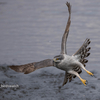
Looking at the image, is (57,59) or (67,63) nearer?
(57,59)

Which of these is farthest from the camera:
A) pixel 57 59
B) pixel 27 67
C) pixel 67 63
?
pixel 67 63

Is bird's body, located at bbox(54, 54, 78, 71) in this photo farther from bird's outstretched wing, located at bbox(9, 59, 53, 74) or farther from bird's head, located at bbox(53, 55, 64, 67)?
bird's outstretched wing, located at bbox(9, 59, 53, 74)

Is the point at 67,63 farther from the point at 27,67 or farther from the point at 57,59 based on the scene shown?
the point at 27,67

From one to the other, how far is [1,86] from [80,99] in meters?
1.87

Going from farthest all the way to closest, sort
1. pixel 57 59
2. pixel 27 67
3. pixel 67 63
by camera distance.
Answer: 1. pixel 67 63
2. pixel 57 59
3. pixel 27 67

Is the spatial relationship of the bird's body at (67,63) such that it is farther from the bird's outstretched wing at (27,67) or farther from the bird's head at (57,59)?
the bird's outstretched wing at (27,67)

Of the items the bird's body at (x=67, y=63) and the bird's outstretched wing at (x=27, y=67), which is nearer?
the bird's outstretched wing at (x=27, y=67)

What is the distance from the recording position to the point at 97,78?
5.48 meters

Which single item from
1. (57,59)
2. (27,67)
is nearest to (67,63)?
(57,59)

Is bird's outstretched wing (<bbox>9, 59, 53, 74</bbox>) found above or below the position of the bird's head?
below

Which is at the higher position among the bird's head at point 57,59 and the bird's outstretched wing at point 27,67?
the bird's head at point 57,59

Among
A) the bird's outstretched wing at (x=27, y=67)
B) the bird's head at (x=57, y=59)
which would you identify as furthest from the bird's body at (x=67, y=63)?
the bird's outstretched wing at (x=27, y=67)

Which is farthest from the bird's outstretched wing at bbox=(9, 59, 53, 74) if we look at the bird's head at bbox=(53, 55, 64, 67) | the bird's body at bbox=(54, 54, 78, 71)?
the bird's body at bbox=(54, 54, 78, 71)

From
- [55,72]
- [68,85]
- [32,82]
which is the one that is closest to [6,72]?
[32,82]
